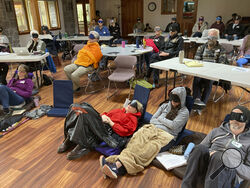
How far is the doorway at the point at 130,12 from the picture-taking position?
1117cm

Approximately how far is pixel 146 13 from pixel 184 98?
9490mm

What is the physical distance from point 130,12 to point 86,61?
7769mm

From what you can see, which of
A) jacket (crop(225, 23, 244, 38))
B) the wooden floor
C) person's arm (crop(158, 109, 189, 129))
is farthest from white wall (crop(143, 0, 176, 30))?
person's arm (crop(158, 109, 189, 129))

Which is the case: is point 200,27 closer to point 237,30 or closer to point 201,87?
point 237,30

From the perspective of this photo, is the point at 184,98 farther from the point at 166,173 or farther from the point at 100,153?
the point at 100,153

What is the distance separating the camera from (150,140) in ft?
8.36

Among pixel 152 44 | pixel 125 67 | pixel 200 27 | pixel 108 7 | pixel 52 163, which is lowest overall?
pixel 52 163

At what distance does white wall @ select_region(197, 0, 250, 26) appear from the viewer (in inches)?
350

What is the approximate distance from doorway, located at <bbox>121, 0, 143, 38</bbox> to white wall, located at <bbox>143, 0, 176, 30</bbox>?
27 centimetres

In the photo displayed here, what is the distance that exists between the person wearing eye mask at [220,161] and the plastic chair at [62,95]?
253cm

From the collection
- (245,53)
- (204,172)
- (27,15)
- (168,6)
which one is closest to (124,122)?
(204,172)

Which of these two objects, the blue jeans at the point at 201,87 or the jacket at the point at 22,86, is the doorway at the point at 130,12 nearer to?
the blue jeans at the point at 201,87

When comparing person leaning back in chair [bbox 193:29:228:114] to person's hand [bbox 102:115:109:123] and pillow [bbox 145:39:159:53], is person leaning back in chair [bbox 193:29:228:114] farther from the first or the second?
person's hand [bbox 102:115:109:123]

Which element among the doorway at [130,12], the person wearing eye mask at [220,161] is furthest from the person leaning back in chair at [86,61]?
the doorway at [130,12]
